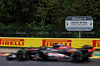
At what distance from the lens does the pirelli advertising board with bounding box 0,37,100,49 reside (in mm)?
13445

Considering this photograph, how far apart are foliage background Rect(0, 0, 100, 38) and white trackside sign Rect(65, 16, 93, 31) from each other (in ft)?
5.07

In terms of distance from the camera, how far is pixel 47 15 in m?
32.3

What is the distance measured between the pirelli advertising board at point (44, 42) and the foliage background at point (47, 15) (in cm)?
447

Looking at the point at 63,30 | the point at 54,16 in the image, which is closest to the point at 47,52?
the point at 63,30

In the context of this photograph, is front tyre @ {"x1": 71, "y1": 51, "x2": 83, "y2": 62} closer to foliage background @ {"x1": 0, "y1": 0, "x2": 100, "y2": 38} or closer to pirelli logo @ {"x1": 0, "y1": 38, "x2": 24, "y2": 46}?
pirelli logo @ {"x1": 0, "y1": 38, "x2": 24, "y2": 46}

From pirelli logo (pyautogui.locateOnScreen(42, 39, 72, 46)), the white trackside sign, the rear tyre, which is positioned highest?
the white trackside sign

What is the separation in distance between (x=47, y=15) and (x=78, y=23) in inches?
618

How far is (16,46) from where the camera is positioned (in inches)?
571

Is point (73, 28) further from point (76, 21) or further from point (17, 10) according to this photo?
point (17, 10)

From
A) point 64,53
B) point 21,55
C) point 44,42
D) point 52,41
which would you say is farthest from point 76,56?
point 44,42

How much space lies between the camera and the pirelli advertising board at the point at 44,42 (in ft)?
44.1

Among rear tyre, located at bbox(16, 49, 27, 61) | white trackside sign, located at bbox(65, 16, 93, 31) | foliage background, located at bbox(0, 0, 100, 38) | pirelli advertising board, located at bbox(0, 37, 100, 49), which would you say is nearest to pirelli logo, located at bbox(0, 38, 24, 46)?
pirelli advertising board, located at bbox(0, 37, 100, 49)

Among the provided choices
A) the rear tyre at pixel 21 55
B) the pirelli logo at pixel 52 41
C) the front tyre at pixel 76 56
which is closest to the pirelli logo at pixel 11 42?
the pirelli logo at pixel 52 41

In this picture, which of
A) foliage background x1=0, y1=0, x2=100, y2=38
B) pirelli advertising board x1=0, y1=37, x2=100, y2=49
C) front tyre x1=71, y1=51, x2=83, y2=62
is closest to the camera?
front tyre x1=71, y1=51, x2=83, y2=62
